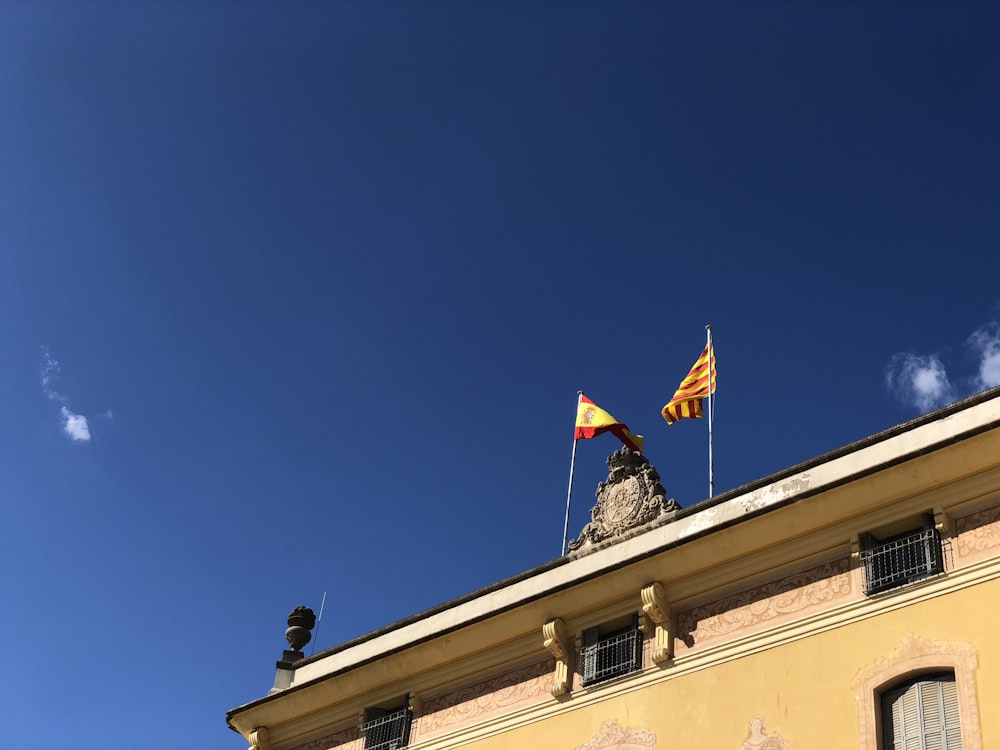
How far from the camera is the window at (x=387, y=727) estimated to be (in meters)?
19.5

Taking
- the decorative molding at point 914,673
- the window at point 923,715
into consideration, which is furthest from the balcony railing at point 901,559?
the window at point 923,715

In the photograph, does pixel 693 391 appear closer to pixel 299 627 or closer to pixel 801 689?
pixel 801 689

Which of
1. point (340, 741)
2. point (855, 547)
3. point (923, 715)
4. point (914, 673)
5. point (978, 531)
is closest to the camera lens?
point (923, 715)

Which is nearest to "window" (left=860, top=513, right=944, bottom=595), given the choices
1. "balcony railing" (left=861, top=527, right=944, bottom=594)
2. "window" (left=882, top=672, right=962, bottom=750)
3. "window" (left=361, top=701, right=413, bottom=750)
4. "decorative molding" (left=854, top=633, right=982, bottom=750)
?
"balcony railing" (left=861, top=527, right=944, bottom=594)

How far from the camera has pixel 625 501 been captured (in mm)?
19281

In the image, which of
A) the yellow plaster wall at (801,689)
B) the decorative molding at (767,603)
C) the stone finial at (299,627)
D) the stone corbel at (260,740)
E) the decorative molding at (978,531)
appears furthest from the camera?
the stone finial at (299,627)

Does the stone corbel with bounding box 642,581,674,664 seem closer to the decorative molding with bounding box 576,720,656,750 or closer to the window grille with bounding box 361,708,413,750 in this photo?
the decorative molding with bounding box 576,720,656,750

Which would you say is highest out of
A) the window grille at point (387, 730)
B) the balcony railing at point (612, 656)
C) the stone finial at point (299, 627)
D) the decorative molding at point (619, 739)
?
the stone finial at point (299, 627)

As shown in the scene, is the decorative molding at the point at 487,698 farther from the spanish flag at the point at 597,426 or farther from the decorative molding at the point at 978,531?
the decorative molding at the point at 978,531

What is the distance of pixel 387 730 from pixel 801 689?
7.49 m

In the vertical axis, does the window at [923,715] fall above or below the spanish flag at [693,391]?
below

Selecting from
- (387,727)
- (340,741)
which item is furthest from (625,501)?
(340,741)

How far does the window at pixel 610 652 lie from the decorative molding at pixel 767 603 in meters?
0.71

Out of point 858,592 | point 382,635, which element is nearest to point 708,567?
point 858,592
